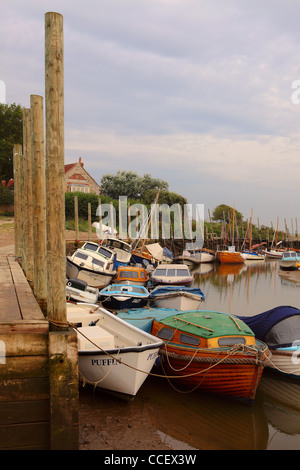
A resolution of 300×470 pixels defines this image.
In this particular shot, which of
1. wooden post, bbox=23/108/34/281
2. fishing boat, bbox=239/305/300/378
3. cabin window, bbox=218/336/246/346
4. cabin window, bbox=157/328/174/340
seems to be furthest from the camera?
wooden post, bbox=23/108/34/281

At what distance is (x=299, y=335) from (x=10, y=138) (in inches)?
1768

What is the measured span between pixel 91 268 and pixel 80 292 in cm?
537

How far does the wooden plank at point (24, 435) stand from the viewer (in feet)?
18.6

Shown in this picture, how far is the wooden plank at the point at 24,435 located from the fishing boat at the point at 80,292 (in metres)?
11.1

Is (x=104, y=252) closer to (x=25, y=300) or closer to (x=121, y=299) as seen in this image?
(x=121, y=299)

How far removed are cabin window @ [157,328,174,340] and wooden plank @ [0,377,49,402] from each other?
5926mm

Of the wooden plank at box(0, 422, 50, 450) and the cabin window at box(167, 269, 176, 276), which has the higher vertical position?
the wooden plank at box(0, 422, 50, 450)

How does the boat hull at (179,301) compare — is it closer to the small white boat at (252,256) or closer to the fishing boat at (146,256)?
the fishing boat at (146,256)

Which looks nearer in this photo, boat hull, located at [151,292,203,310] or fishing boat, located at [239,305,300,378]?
fishing boat, located at [239,305,300,378]

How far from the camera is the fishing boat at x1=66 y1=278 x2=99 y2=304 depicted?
17245 mm

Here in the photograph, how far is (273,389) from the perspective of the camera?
11.4 metres

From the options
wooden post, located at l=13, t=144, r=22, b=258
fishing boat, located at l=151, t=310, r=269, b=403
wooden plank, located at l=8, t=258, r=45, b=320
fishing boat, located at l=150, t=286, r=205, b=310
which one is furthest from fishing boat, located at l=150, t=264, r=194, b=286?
wooden plank, located at l=8, t=258, r=45, b=320

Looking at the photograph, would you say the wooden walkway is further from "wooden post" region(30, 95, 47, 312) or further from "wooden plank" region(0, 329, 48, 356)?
"wooden post" region(30, 95, 47, 312)

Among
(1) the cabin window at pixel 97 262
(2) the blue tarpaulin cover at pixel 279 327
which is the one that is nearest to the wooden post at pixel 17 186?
(1) the cabin window at pixel 97 262
